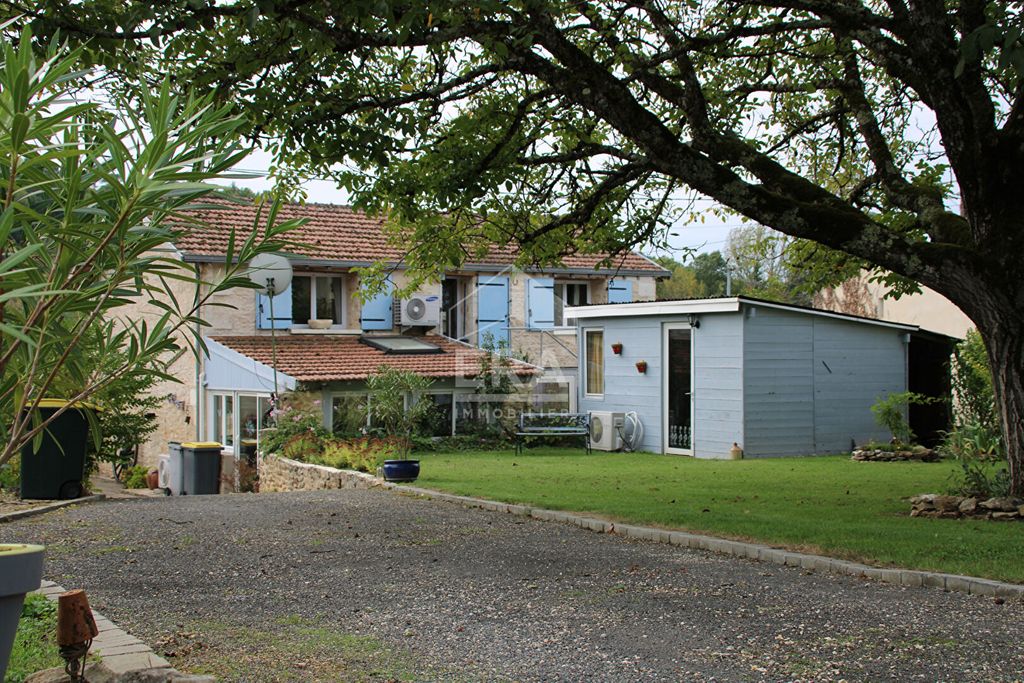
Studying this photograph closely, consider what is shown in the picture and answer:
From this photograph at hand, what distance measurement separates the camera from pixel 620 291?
31.4 m

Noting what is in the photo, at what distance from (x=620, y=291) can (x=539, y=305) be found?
326 cm

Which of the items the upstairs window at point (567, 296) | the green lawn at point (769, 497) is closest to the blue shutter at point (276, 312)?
the green lawn at point (769, 497)

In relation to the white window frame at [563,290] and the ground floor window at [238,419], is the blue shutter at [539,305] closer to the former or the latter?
the white window frame at [563,290]

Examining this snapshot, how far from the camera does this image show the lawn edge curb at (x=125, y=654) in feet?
16.5

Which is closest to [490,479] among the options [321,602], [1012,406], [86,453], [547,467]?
[547,467]

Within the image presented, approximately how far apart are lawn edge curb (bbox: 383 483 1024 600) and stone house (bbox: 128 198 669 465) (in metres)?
11.8

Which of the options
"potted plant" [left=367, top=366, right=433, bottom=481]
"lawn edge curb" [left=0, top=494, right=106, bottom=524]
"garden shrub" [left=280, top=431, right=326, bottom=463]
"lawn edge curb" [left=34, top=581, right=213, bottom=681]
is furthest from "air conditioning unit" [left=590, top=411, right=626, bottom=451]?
"lawn edge curb" [left=34, top=581, right=213, bottom=681]

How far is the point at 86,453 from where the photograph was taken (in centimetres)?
1534

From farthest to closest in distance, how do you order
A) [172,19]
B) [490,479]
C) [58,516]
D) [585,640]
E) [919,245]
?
[490,479]
[58,516]
[919,245]
[172,19]
[585,640]

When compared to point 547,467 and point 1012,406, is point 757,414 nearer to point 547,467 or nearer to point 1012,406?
point 547,467

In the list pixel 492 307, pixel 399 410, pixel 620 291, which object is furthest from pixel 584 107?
pixel 620 291

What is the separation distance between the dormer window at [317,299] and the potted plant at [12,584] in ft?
75.9

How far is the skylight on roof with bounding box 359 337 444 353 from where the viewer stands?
26288 millimetres

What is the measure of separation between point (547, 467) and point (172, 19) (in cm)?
1188
